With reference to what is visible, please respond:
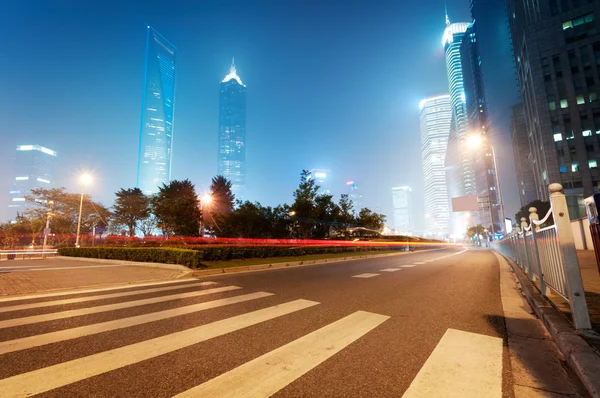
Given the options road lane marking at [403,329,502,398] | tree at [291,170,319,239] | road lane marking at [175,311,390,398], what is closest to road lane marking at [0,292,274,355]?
road lane marking at [175,311,390,398]

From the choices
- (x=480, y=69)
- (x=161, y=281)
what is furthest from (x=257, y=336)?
(x=480, y=69)

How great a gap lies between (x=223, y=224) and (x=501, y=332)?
44383 millimetres

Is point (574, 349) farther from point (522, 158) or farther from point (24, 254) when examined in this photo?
point (522, 158)

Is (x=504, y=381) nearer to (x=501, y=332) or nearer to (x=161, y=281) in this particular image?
(x=501, y=332)

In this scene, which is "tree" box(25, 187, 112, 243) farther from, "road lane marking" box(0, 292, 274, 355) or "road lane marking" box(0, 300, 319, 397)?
"road lane marking" box(0, 300, 319, 397)

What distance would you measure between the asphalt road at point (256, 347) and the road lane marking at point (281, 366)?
13 mm

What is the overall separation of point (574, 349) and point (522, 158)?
150m

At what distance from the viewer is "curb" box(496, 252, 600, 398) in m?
2.19

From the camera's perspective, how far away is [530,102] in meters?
75.8

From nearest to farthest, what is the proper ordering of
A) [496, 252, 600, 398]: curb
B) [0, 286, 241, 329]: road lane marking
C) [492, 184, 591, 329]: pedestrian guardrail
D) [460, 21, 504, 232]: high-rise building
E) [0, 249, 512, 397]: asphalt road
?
[496, 252, 600, 398]: curb
[0, 249, 512, 397]: asphalt road
[492, 184, 591, 329]: pedestrian guardrail
[0, 286, 241, 329]: road lane marking
[460, 21, 504, 232]: high-rise building

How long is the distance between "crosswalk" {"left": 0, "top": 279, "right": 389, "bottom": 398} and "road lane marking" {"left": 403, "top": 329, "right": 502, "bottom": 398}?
98cm

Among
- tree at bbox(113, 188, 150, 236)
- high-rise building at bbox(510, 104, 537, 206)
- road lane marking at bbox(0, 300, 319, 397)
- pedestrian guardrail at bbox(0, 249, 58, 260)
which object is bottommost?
road lane marking at bbox(0, 300, 319, 397)

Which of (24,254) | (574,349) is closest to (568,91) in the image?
(574,349)

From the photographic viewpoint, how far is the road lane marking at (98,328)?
140 inches
